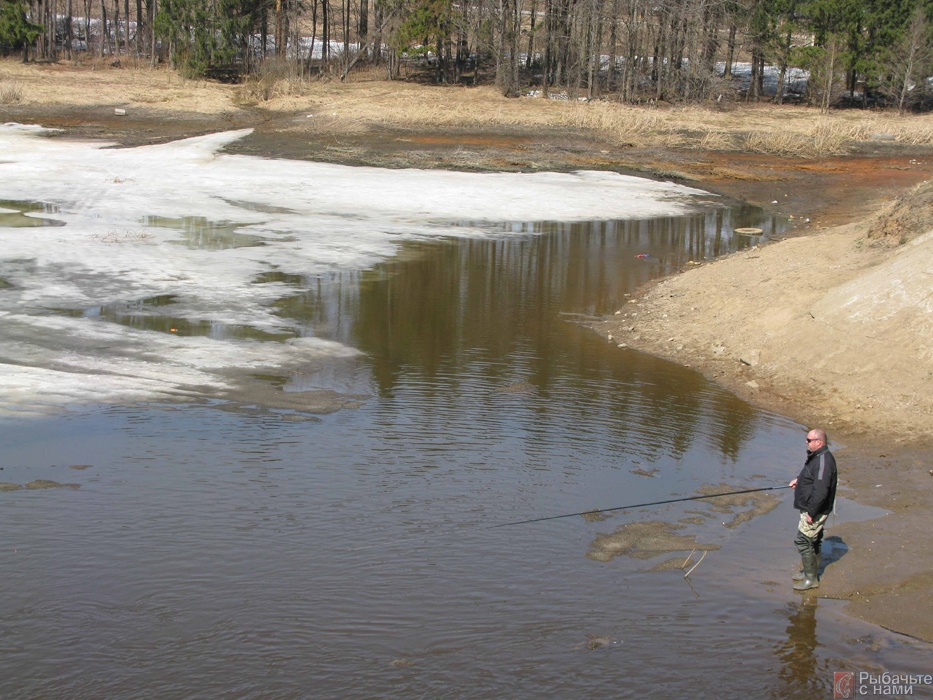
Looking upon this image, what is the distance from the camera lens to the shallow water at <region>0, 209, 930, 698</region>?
20.7ft

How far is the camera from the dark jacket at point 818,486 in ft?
23.8

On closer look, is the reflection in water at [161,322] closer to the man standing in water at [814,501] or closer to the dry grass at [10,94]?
the man standing in water at [814,501]

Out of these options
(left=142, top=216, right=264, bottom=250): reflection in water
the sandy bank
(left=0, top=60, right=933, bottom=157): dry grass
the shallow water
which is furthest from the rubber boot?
(left=0, top=60, right=933, bottom=157): dry grass

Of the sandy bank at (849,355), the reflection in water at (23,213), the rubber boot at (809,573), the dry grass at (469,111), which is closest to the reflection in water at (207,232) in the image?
the reflection in water at (23,213)

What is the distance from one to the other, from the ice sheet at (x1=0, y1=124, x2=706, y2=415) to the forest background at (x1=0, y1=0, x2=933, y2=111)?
1811cm

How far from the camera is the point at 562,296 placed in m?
17.2

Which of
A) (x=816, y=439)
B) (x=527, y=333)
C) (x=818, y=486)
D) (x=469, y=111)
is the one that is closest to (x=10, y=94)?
(x=469, y=111)

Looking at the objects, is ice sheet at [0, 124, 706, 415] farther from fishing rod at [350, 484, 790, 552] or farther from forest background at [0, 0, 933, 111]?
forest background at [0, 0, 933, 111]

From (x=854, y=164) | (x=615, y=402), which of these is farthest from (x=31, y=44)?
(x=615, y=402)

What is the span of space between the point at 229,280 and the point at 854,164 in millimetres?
28637

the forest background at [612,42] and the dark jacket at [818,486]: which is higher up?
the forest background at [612,42]

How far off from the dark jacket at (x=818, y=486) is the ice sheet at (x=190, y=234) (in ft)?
22.4

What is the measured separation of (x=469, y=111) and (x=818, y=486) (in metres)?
41.6

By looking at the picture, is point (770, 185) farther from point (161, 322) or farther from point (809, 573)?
point (809, 573)
